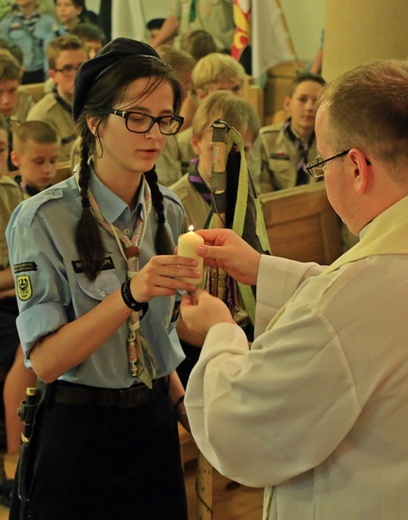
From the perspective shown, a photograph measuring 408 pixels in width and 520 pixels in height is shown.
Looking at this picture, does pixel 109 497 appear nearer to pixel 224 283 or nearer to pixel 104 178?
pixel 224 283

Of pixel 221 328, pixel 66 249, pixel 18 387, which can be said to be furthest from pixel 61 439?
pixel 18 387

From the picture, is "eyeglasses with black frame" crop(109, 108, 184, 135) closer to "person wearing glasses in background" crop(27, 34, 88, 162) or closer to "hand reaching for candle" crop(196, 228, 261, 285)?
"hand reaching for candle" crop(196, 228, 261, 285)

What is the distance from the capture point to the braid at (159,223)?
2199 millimetres

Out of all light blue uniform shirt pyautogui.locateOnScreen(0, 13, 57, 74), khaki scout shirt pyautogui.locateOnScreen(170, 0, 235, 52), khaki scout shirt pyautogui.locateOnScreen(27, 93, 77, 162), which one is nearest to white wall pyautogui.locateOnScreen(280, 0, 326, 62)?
khaki scout shirt pyautogui.locateOnScreen(170, 0, 235, 52)

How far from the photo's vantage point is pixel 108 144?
2072 mm

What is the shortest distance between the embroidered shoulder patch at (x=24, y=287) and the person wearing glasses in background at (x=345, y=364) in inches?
24.6

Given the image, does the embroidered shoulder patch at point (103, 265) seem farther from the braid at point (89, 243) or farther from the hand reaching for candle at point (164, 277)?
the hand reaching for candle at point (164, 277)

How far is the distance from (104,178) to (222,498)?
188 cm

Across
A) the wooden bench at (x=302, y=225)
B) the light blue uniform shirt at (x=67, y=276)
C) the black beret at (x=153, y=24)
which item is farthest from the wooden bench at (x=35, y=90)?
the light blue uniform shirt at (x=67, y=276)

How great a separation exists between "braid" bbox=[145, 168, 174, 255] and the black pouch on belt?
0.47m

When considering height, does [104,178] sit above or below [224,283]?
above

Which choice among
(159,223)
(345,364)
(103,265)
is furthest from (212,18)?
(345,364)

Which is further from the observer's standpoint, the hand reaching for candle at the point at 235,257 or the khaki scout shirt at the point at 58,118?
the khaki scout shirt at the point at 58,118

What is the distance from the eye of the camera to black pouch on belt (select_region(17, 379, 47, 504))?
207 centimetres
